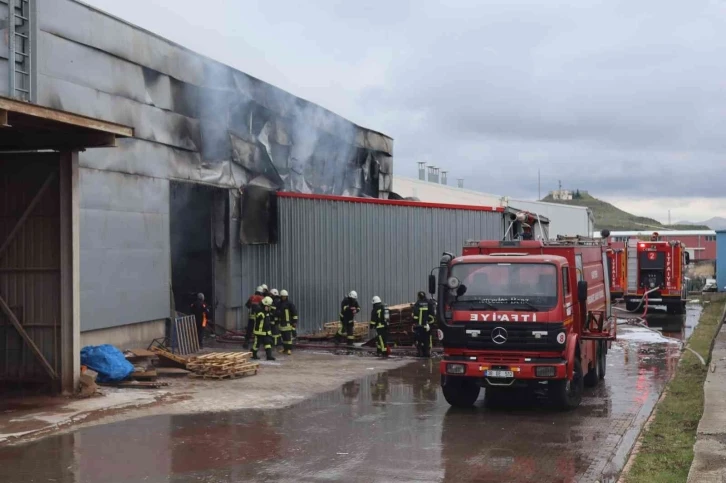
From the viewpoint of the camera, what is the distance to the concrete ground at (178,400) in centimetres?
1138

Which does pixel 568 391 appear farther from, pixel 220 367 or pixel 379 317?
pixel 379 317

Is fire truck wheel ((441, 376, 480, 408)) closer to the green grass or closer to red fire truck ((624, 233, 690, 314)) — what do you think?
the green grass

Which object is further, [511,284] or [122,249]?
[122,249]

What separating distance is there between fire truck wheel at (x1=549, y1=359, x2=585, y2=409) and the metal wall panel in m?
9.38

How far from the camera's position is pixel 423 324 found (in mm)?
19094

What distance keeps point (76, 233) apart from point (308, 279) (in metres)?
11.3

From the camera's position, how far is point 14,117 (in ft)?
37.7

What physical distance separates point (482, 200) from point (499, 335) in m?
40.6

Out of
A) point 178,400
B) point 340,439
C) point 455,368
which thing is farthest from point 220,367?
point 340,439

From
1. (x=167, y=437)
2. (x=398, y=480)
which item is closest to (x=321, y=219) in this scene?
(x=167, y=437)

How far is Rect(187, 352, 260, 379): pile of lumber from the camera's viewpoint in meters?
15.4

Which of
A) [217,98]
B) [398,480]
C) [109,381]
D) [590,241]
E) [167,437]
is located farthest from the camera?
[217,98]

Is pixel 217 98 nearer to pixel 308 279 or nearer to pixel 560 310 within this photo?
pixel 308 279

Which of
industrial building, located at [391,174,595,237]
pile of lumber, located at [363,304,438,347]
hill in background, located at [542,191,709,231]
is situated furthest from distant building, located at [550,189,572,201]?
pile of lumber, located at [363,304,438,347]
